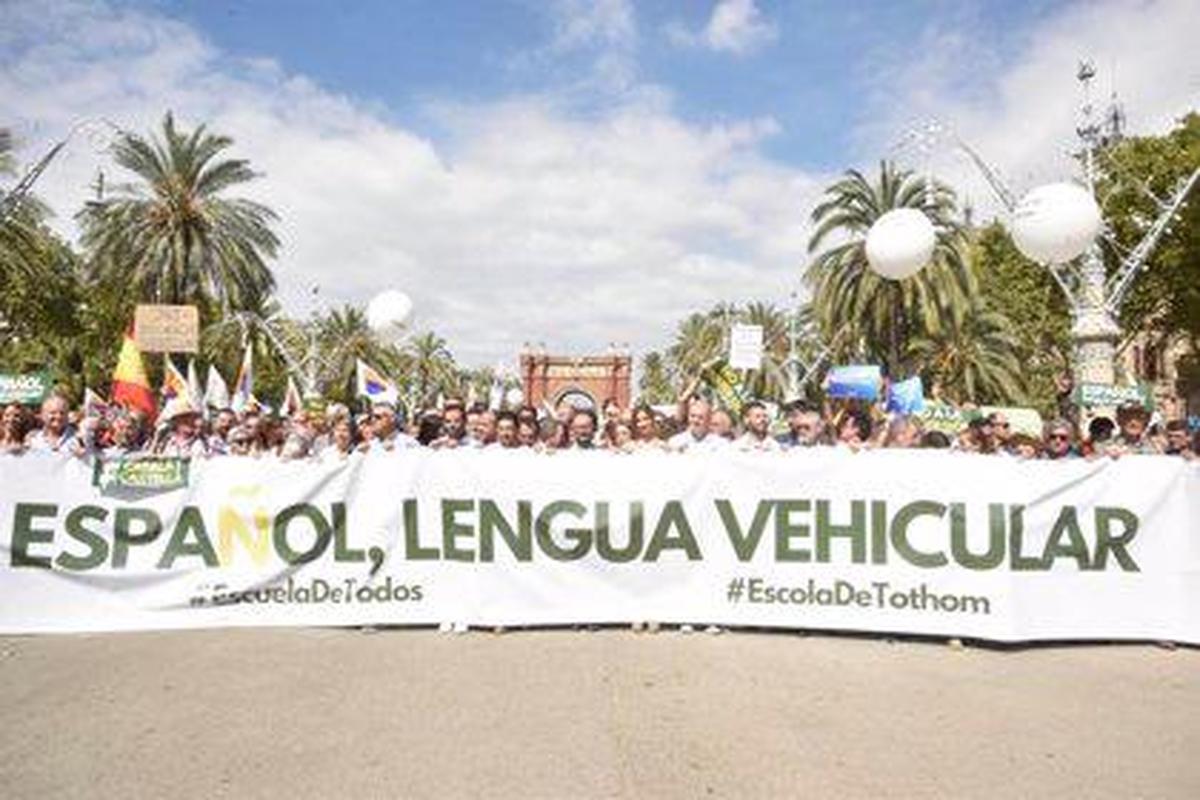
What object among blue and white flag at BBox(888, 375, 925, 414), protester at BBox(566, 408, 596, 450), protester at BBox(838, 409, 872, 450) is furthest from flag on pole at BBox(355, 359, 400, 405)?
protester at BBox(838, 409, 872, 450)

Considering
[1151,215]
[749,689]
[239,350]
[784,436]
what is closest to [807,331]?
[1151,215]

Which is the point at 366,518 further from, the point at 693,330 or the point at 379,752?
the point at 693,330

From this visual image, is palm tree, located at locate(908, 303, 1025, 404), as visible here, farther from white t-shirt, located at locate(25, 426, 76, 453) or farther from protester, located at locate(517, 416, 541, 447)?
white t-shirt, located at locate(25, 426, 76, 453)

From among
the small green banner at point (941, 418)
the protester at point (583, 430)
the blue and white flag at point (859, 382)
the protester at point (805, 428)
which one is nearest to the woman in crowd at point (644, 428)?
the protester at point (583, 430)

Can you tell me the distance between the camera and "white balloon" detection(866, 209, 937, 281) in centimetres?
1326

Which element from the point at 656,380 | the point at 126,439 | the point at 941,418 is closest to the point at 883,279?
the point at 941,418

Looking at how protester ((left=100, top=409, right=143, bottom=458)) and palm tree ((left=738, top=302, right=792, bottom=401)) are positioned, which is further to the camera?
palm tree ((left=738, top=302, right=792, bottom=401))

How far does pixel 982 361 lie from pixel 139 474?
4074 cm

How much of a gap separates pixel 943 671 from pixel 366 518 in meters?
4.37

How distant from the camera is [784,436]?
33.3 ft

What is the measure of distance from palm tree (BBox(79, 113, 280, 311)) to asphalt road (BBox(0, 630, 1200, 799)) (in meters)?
A: 30.3

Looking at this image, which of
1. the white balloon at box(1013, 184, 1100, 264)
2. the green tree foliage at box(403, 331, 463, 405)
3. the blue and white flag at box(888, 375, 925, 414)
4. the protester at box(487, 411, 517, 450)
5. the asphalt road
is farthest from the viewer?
the green tree foliage at box(403, 331, 463, 405)

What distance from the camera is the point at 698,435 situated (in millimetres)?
9523

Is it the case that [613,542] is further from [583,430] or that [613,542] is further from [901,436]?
[901,436]
